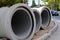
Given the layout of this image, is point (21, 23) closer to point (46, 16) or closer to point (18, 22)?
point (18, 22)

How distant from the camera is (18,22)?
1088 centimetres

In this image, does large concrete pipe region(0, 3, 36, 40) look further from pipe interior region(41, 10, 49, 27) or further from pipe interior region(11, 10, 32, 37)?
pipe interior region(41, 10, 49, 27)

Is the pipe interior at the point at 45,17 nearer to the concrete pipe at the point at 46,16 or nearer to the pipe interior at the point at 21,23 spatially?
the concrete pipe at the point at 46,16

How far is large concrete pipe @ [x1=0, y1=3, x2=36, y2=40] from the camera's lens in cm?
884

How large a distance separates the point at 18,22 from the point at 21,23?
8.0 inches

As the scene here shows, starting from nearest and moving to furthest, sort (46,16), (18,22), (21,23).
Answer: (21,23)
(18,22)
(46,16)

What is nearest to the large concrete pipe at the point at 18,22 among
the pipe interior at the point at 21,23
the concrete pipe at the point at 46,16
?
the pipe interior at the point at 21,23

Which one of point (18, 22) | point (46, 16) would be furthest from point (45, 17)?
point (18, 22)

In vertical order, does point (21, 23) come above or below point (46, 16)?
above

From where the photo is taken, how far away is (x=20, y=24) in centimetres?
1078

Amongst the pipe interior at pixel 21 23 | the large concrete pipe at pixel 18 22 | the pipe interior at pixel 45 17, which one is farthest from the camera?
the pipe interior at pixel 45 17

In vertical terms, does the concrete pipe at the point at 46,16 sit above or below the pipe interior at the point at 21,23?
below

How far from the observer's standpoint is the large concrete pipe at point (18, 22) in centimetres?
884

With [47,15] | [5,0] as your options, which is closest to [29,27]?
[47,15]
